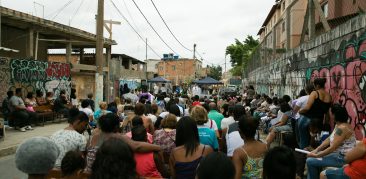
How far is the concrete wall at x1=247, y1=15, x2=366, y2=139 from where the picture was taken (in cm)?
716

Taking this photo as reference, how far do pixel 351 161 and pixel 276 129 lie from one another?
5.35m

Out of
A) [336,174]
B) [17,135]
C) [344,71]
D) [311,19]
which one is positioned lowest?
[17,135]

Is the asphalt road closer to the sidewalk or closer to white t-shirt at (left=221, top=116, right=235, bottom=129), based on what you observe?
the sidewalk

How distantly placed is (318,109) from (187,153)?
4.66 meters

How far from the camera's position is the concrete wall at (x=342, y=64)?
716 centimetres

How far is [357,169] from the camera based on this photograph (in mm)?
4867

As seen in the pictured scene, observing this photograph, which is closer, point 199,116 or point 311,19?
point 199,116

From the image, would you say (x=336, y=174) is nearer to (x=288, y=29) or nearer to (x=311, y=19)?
(x=311, y=19)

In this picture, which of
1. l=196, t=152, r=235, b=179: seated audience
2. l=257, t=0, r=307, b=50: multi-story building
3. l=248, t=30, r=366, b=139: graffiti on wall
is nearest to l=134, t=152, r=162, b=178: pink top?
l=196, t=152, r=235, b=179: seated audience

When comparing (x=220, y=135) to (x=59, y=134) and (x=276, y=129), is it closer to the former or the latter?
(x=276, y=129)

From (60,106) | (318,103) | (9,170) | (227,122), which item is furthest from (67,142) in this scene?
(60,106)

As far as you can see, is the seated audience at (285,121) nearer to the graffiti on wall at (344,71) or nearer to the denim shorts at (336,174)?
the graffiti on wall at (344,71)

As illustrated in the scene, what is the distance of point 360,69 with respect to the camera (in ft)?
23.5

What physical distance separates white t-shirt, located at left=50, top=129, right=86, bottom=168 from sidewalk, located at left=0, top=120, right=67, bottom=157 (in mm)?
7373
